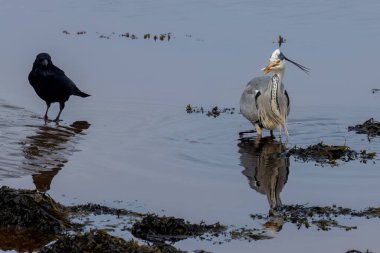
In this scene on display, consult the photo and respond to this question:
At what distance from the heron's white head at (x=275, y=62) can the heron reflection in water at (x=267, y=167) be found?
1106 mm

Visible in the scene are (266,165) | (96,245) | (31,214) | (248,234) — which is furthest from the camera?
(266,165)

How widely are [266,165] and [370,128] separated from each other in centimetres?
225

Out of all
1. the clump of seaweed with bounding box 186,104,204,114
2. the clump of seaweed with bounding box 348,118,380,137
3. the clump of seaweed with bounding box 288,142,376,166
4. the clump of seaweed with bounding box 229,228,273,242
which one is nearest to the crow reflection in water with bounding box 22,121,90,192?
the clump of seaweed with bounding box 186,104,204,114

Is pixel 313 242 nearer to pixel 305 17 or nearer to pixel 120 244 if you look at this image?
pixel 120 244

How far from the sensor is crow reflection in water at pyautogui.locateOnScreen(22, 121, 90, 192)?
11.2m

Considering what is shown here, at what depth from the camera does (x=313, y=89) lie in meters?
16.3

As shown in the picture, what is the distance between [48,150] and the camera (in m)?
12.6

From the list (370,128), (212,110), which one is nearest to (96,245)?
(370,128)

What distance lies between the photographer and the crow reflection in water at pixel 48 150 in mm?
11172

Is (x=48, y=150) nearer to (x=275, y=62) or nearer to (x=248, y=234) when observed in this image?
(x=275, y=62)

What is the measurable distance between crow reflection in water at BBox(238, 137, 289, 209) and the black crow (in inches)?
137

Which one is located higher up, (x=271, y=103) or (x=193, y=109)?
(x=271, y=103)

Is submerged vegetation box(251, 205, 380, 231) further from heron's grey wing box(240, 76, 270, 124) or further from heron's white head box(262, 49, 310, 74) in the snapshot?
heron's grey wing box(240, 76, 270, 124)

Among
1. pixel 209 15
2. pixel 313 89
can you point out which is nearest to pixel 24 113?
pixel 313 89
